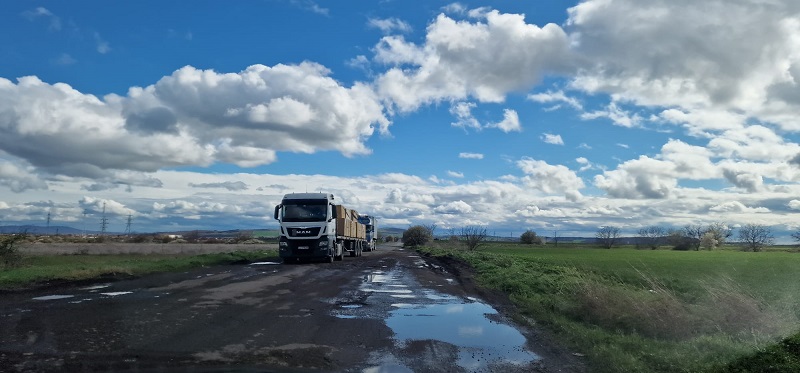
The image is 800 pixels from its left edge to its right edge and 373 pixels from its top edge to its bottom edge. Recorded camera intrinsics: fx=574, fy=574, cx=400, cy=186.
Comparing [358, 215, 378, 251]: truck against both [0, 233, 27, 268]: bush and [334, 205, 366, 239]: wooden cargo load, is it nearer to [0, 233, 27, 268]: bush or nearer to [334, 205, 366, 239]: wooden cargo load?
[334, 205, 366, 239]: wooden cargo load

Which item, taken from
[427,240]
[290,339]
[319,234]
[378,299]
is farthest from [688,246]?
[290,339]

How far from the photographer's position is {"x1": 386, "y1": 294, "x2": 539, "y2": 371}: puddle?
8242 millimetres

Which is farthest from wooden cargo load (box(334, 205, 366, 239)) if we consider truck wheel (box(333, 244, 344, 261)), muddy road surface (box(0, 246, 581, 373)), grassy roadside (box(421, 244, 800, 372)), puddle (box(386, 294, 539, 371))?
grassy roadside (box(421, 244, 800, 372))

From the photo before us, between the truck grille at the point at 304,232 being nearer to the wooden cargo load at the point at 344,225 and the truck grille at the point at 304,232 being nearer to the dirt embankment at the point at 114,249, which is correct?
the wooden cargo load at the point at 344,225

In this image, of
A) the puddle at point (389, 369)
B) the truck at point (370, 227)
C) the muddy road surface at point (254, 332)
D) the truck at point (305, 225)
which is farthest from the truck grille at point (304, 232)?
the truck at point (370, 227)

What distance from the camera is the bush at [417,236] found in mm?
105188

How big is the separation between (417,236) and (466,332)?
95527 mm

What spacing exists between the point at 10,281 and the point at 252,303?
8.54 metres

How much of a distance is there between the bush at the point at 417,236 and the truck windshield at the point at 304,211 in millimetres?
74396

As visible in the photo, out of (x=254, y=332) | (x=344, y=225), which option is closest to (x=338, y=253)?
(x=344, y=225)

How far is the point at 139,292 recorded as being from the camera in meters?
14.9

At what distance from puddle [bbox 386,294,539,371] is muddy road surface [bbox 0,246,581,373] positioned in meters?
0.02

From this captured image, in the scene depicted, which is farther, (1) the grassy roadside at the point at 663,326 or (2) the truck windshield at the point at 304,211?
(2) the truck windshield at the point at 304,211

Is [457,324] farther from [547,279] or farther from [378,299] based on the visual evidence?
[547,279]
